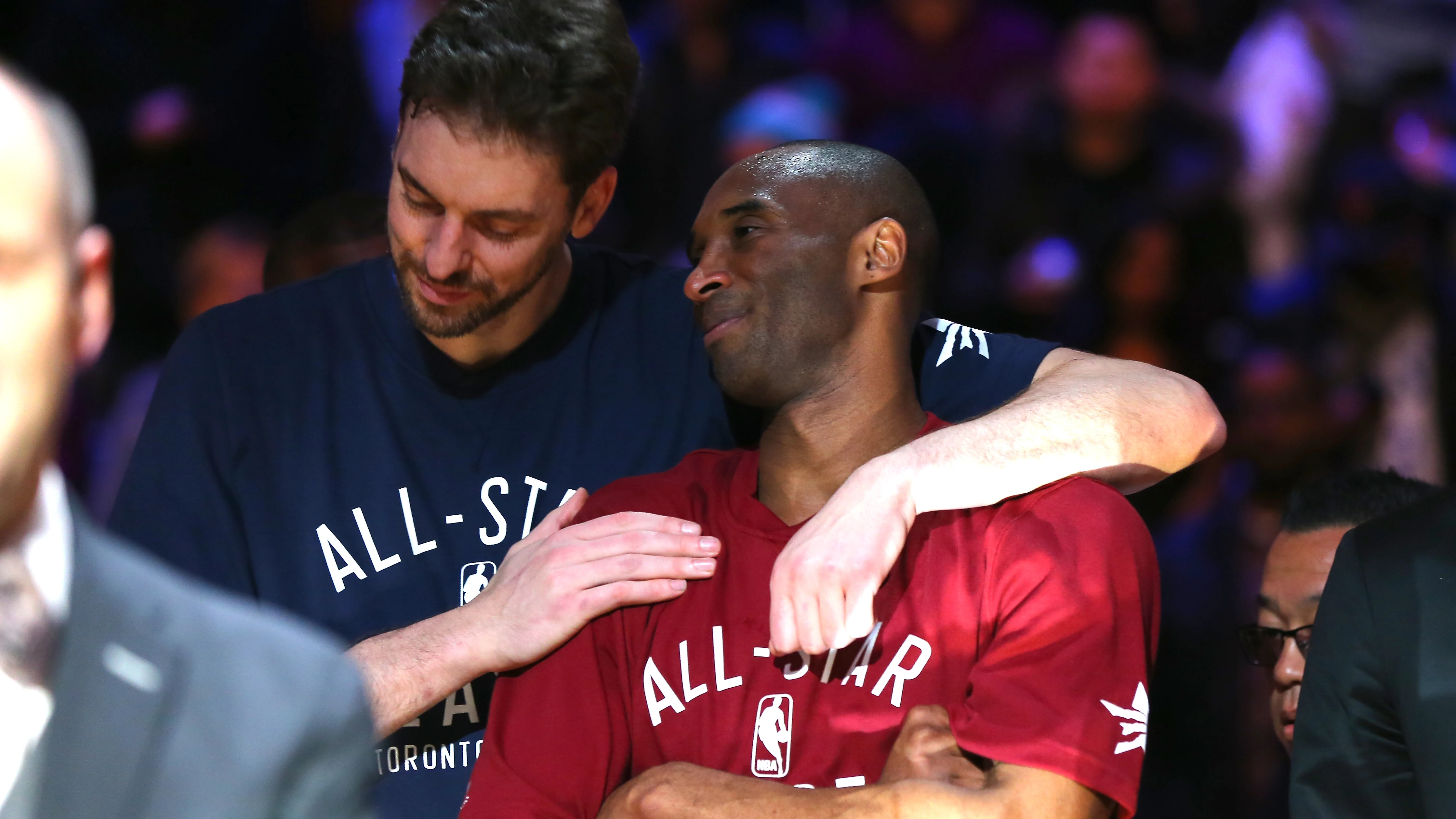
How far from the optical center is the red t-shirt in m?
2.24

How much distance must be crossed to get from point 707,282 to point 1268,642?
1.20m

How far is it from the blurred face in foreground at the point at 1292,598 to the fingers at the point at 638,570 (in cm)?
109

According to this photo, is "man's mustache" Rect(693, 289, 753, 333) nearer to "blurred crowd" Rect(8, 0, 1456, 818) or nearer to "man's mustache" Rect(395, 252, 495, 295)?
"man's mustache" Rect(395, 252, 495, 295)

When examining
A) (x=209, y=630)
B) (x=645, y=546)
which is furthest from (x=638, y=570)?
(x=209, y=630)

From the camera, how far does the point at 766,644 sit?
242cm


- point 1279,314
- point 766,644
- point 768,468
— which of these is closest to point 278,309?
point 768,468

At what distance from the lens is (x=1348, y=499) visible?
9.46 ft

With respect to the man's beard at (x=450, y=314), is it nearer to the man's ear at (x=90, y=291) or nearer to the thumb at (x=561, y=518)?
the thumb at (x=561, y=518)

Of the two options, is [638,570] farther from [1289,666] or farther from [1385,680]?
[1289,666]

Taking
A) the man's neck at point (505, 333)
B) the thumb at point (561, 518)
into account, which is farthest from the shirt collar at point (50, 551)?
the man's neck at point (505, 333)

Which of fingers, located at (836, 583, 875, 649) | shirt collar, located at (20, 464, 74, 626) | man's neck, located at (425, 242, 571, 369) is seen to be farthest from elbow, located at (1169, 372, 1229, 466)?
shirt collar, located at (20, 464, 74, 626)

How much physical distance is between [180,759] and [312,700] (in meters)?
0.10

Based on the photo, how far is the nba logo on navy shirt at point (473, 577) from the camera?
8.93 feet

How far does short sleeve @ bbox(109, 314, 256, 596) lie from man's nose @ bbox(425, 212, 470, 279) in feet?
1.41
